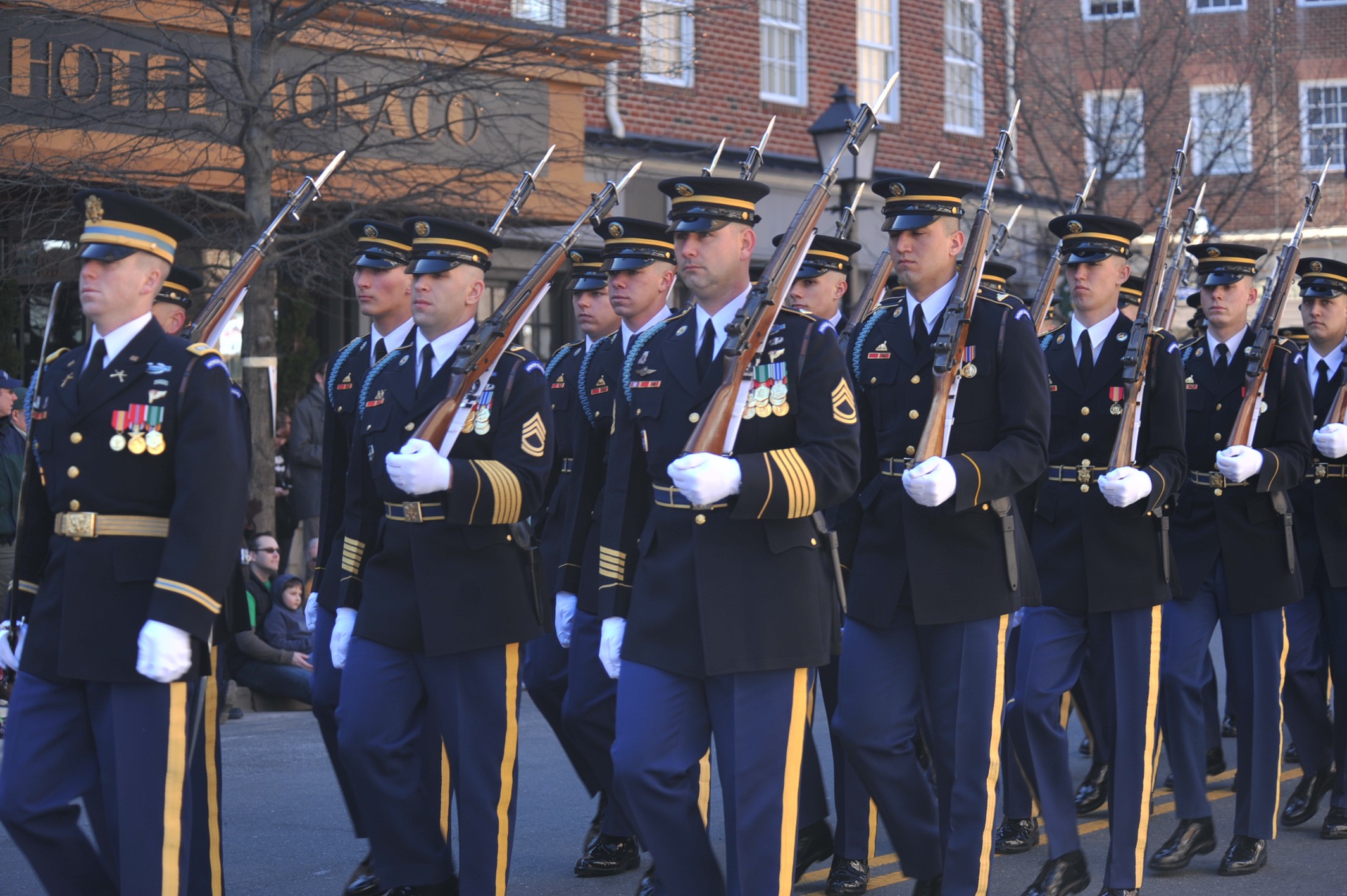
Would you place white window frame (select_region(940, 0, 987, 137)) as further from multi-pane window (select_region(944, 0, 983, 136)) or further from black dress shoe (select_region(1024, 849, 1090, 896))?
black dress shoe (select_region(1024, 849, 1090, 896))

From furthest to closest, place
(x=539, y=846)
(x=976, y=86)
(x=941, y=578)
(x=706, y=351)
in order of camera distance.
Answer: (x=976, y=86), (x=539, y=846), (x=941, y=578), (x=706, y=351)

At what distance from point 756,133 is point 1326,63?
953 cm

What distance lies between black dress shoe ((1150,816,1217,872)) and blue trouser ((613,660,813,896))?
2208 millimetres

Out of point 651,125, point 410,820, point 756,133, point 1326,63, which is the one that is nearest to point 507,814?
point 410,820

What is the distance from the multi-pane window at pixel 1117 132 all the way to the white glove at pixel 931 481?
11.9m

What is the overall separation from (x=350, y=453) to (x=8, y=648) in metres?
1.35

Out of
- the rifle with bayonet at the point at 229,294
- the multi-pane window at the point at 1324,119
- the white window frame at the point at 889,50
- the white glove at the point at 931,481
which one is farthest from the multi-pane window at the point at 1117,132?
the white glove at the point at 931,481

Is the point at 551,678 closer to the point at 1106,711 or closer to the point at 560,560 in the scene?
the point at 560,560

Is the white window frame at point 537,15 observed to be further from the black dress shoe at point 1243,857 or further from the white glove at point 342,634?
the black dress shoe at point 1243,857

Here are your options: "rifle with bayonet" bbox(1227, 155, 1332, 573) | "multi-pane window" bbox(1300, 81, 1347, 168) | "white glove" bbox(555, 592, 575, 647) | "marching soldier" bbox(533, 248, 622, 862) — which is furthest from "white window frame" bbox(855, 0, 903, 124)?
"white glove" bbox(555, 592, 575, 647)

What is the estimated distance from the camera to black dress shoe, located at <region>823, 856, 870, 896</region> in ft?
20.2

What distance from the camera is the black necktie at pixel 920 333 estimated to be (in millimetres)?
5668

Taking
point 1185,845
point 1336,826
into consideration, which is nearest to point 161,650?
point 1185,845

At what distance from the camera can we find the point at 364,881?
240 inches
